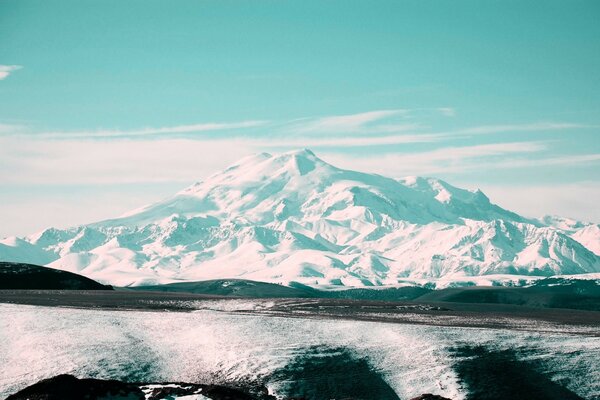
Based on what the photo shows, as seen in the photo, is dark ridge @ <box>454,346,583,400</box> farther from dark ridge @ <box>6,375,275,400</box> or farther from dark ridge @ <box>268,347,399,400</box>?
dark ridge @ <box>6,375,275,400</box>

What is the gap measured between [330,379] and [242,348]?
10.5m

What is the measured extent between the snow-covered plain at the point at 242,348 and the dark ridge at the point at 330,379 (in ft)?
2.27

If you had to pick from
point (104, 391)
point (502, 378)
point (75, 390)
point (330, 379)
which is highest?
point (75, 390)

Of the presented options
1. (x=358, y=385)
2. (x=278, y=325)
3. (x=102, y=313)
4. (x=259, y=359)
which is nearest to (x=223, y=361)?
(x=259, y=359)

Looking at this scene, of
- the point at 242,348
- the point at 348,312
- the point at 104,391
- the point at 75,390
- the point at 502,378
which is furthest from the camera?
the point at 348,312

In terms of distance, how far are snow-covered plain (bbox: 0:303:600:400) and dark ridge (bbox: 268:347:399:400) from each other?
692 millimetres

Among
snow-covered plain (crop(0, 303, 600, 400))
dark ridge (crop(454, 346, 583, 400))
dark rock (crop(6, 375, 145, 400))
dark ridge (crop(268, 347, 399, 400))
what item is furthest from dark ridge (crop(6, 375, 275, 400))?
dark ridge (crop(454, 346, 583, 400))

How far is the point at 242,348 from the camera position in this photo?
74.2 m

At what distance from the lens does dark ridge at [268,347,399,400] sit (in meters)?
63.5

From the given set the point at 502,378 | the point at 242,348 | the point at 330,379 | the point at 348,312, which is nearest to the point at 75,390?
the point at 330,379

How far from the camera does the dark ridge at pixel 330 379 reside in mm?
63500

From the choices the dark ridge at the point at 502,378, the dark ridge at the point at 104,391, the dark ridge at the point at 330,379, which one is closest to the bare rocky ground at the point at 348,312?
the dark ridge at the point at 502,378

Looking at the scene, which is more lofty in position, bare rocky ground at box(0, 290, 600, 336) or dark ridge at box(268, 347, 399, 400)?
bare rocky ground at box(0, 290, 600, 336)

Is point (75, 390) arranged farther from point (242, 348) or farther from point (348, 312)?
point (348, 312)
